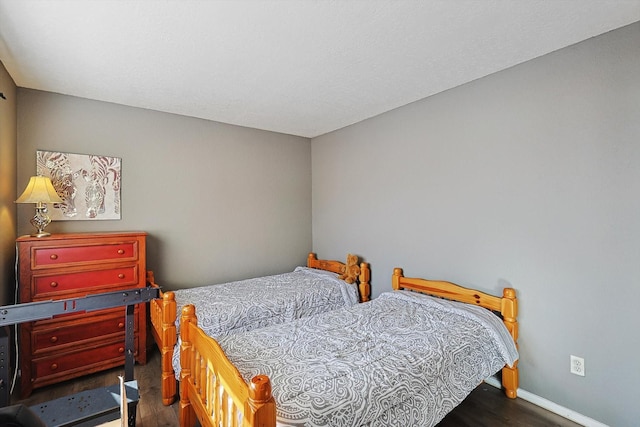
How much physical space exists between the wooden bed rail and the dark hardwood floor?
0.46ft

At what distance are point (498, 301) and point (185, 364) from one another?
2343mm

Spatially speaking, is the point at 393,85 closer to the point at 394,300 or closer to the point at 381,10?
the point at 381,10

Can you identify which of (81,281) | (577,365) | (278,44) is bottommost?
(577,365)

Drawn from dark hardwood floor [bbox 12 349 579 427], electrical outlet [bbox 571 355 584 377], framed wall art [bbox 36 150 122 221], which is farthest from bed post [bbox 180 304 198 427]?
electrical outlet [bbox 571 355 584 377]

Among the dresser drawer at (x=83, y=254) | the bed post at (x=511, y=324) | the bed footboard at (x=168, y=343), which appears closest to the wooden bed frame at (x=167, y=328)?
the bed footboard at (x=168, y=343)

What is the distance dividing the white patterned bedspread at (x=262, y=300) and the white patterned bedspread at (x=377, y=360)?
57 cm

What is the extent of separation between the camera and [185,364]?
2.01 meters

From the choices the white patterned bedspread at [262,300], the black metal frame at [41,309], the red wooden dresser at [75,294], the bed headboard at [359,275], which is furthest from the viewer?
the bed headboard at [359,275]

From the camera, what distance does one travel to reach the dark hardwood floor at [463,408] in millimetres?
2096

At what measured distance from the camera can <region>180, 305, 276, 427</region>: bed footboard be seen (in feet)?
3.78

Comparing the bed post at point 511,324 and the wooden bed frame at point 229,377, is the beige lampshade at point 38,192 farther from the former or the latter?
the bed post at point 511,324

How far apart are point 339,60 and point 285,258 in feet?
9.07

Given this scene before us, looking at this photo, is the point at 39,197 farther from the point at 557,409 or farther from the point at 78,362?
the point at 557,409

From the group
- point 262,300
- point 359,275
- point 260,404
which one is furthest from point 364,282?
point 260,404
